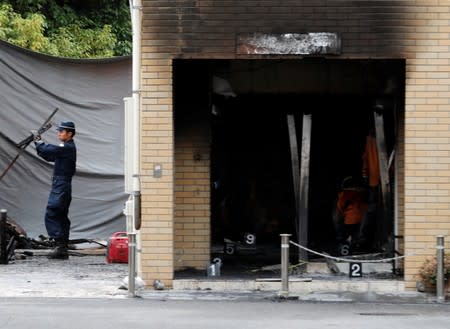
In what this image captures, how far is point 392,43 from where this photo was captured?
48.6 ft

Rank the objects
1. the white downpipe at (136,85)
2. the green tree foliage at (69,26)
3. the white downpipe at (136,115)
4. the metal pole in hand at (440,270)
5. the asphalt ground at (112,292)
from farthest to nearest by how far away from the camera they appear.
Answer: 1. the green tree foliage at (69,26)
2. the white downpipe at (136,85)
3. the white downpipe at (136,115)
4. the asphalt ground at (112,292)
5. the metal pole in hand at (440,270)

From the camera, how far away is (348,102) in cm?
1764

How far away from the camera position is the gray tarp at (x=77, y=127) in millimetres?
20000

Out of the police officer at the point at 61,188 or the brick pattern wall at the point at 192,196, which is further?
the police officer at the point at 61,188

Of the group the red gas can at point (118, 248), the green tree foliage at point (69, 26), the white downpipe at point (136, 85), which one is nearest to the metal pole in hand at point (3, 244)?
the red gas can at point (118, 248)

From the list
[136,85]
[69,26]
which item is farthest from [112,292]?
[69,26]

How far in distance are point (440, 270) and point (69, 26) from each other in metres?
15.1

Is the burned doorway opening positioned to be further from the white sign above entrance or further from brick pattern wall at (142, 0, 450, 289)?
the white sign above entrance

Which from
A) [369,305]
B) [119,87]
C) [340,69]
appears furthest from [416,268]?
[119,87]

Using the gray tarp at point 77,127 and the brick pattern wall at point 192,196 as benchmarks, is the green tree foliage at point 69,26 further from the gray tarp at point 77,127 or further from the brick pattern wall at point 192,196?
the brick pattern wall at point 192,196

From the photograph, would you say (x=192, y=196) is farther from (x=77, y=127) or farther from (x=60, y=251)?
(x=77, y=127)

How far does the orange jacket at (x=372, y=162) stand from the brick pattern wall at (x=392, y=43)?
1835 mm

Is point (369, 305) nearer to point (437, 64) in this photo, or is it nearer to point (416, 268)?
point (416, 268)

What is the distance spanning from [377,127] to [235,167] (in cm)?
326
